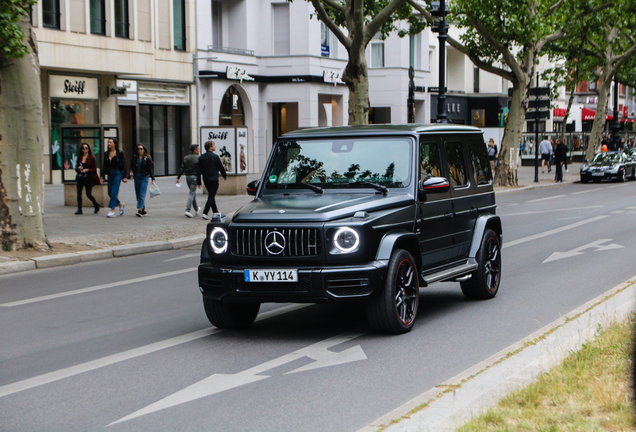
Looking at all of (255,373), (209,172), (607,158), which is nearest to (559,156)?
(607,158)

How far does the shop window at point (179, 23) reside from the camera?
36156mm

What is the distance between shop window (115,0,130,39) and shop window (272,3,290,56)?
390 inches

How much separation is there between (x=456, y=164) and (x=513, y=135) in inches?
1035

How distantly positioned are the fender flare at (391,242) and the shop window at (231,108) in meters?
32.3

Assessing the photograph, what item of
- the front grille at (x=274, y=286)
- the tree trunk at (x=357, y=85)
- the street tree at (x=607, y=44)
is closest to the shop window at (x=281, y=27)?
the street tree at (x=607, y=44)

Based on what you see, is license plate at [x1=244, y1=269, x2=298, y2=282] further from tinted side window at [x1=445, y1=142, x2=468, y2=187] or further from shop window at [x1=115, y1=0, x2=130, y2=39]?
shop window at [x1=115, y1=0, x2=130, y2=39]

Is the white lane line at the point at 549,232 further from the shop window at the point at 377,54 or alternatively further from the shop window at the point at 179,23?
the shop window at the point at 377,54

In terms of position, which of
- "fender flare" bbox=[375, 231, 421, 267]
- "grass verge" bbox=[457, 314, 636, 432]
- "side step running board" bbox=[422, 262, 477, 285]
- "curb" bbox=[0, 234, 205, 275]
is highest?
"fender flare" bbox=[375, 231, 421, 267]

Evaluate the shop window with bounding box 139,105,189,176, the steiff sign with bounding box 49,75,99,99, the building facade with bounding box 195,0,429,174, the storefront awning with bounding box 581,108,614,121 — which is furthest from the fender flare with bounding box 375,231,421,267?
the storefront awning with bounding box 581,108,614,121

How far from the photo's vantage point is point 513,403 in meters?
4.69

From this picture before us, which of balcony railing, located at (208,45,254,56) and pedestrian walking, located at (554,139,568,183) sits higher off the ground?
balcony railing, located at (208,45,254,56)

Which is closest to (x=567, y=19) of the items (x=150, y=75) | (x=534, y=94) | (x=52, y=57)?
(x=534, y=94)

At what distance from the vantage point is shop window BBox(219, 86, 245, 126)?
39531 millimetres

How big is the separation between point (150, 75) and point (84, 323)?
1065 inches
